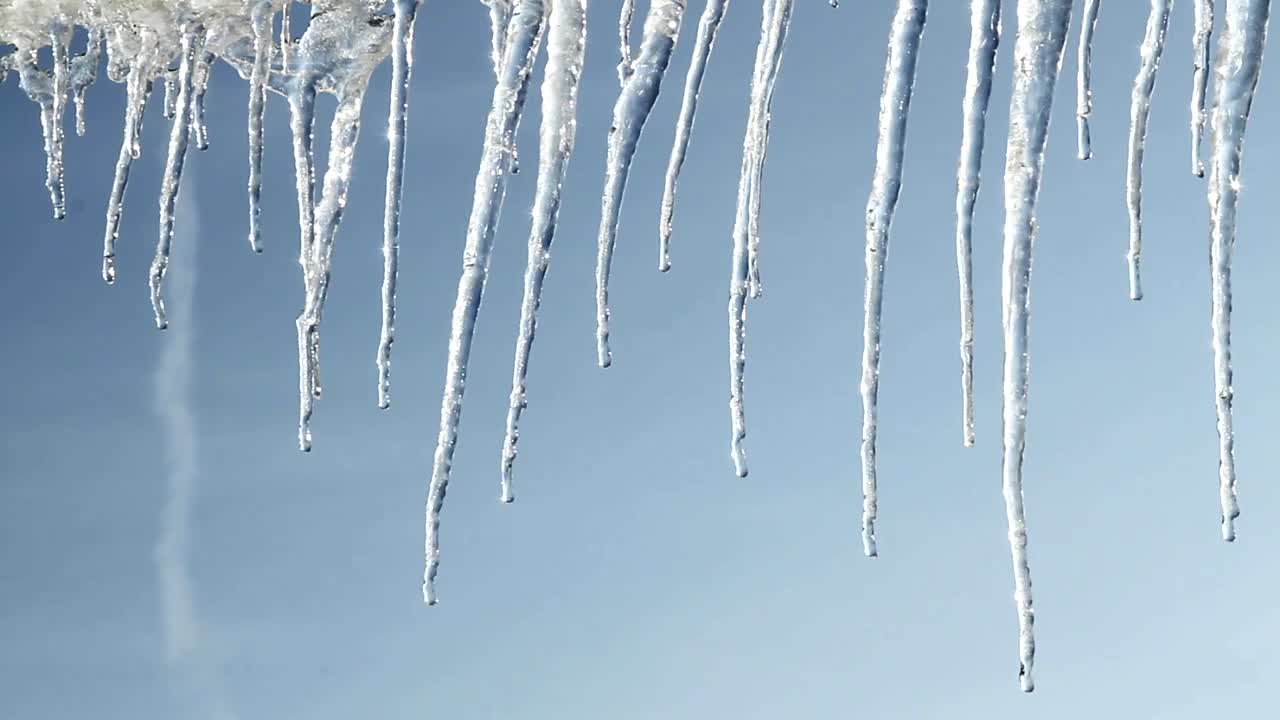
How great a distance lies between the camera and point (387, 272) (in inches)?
90.4

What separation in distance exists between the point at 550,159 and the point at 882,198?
1.77 feet

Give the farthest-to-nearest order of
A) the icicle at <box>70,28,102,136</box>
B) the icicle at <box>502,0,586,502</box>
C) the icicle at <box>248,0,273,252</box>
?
the icicle at <box>70,28,102,136</box> < the icicle at <box>248,0,273,252</box> < the icicle at <box>502,0,586,502</box>

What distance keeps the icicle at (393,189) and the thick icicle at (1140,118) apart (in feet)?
3.50

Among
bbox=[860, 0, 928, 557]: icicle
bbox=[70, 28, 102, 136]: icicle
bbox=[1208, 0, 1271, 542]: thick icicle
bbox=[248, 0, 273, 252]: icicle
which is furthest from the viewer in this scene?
bbox=[70, 28, 102, 136]: icicle

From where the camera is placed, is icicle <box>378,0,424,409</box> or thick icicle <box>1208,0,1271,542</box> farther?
icicle <box>378,0,424,409</box>

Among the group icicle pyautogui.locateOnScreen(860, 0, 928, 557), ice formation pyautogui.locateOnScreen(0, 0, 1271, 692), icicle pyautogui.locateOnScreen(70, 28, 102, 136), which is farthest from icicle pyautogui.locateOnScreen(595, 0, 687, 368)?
icicle pyautogui.locateOnScreen(70, 28, 102, 136)

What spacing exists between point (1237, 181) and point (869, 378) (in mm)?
475

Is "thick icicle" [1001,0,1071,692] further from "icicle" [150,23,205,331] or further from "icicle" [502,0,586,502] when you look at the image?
"icicle" [150,23,205,331]

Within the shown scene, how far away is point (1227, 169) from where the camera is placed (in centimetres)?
170

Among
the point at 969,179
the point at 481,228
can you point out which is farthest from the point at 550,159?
the point at 969,179

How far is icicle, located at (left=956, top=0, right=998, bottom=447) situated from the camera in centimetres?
171

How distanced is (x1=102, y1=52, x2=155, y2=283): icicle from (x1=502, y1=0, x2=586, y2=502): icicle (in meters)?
1.20

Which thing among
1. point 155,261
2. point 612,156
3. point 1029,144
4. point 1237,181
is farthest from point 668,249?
point 155,261

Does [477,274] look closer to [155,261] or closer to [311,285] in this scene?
[311,285]
